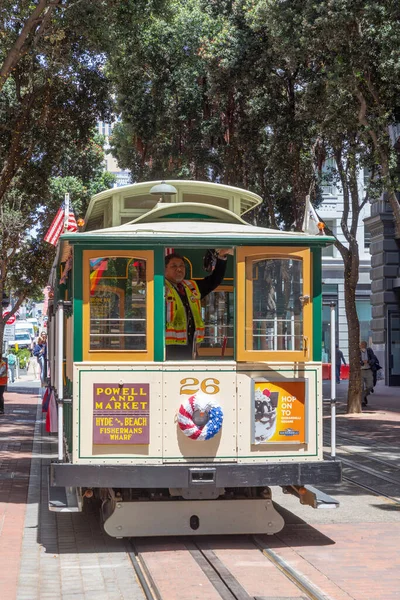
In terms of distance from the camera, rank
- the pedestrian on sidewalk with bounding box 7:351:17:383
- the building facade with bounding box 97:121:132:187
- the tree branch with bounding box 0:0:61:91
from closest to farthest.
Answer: the tree branch with bounding box 0:0:61:91 < the building facade with bounding box 97:121:132:187 < the pedestrian on sidewalk with bounding box 7:351:17:383

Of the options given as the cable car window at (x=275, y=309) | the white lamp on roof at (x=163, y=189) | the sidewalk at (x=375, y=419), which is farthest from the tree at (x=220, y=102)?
the cable car window at (x=275, y=309)

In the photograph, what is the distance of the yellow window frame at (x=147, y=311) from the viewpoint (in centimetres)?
945

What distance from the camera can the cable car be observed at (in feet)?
30.6

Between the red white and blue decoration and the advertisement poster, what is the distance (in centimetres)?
38

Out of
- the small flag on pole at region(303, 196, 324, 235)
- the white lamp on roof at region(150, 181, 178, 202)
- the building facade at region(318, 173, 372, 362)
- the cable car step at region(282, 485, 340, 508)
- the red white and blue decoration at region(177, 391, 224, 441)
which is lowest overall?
the cable car step at region(282, 485, 340, 508)

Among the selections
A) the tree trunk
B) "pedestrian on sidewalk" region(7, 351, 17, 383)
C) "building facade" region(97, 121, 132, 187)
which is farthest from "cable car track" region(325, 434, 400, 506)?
"pedestrian on sidewalk" region(7, 351, 17, 383)

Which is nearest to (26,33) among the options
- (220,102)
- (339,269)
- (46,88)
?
(46,88)

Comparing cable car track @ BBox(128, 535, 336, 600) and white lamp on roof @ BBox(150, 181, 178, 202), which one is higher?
white lamp on roof @ BBox(150, 181, 178, 202)

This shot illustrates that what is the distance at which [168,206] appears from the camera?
409 inches

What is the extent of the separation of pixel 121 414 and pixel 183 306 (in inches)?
54.9

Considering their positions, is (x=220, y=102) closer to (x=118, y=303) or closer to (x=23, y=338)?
(x=118, y=303)

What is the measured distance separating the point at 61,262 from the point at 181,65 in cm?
1819

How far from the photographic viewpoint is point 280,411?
9.53m

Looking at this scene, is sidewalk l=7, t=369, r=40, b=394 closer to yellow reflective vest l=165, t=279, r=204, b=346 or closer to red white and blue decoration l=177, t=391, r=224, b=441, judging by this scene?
yellow reflective vest l=165, t=279, r=204, b=346
